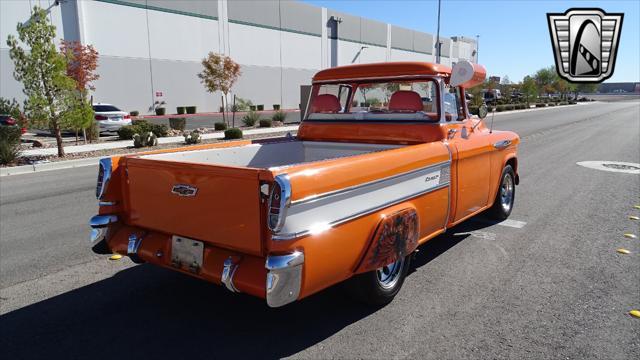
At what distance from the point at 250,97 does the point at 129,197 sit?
41.2 metres

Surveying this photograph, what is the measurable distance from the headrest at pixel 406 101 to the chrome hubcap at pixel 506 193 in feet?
6.65

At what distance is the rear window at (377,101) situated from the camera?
4.88 m

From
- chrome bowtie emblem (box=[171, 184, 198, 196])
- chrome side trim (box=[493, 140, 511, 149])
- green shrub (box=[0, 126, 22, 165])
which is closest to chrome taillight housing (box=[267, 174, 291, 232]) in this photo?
chrome bowtie emblem (box=[171, 184, 198, 196])

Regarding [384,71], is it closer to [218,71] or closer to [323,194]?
[323,194]

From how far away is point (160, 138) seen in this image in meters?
19.5

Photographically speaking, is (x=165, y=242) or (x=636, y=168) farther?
(x=636, y=168)

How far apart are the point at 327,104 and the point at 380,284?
2.47m

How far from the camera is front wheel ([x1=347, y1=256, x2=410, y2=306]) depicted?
11.8ft

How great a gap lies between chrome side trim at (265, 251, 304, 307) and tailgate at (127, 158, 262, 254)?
0.76ft

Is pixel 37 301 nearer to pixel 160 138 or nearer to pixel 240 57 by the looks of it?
pixel 160 138

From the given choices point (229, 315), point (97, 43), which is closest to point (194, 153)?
point (229, 315)

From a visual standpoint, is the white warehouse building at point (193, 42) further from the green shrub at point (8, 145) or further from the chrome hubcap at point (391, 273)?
the chrome hubcap at point (391, 273)

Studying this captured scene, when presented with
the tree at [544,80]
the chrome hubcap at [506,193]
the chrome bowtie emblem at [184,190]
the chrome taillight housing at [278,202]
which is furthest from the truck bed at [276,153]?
the tree at [544,80]

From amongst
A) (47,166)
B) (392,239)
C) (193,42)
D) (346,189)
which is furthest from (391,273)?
(193,42)
